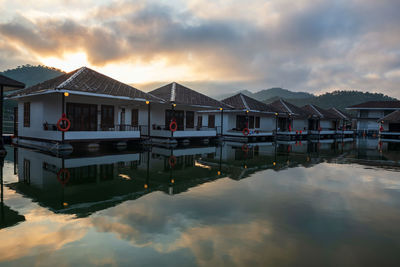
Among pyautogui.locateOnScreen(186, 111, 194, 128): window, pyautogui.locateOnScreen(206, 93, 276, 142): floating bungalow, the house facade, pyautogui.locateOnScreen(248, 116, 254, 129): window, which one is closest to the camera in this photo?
pyautogui.locateOnScreen(186, 111, 194, 128): window

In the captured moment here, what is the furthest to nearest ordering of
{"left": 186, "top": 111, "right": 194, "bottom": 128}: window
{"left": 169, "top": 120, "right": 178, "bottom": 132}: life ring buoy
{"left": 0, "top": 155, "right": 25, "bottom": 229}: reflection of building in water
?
{"left": 186, "top": 111, "right": 194, "bottom": 128}: window < {"left": 169, "top": 120, "right": 178, "bottom": 132}: life ring buoy < {"left": 0, "top": 155, "right": 25, "bottom": 229}: reflection of building in water

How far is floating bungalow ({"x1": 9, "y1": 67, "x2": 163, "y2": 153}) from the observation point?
51.3 feet

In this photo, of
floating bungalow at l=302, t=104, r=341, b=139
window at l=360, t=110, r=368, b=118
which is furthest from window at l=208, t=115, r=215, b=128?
window at l=360, t=110, r=368, b=118

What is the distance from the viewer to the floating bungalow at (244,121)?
1104 inches

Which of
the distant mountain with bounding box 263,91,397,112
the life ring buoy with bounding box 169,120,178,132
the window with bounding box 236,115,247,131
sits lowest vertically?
the life ring buoy with bounding box 169,120,178,132

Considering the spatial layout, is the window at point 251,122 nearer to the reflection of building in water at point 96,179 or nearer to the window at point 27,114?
the reflection of building in water at point 96,179

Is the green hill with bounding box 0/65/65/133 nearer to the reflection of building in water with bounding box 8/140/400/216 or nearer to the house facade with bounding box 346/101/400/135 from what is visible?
the house facade with bounding box 346/101/400/135

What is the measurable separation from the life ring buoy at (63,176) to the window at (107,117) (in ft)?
30.5

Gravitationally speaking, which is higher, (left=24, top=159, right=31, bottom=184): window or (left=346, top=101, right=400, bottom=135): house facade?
(left=346, top=101, right=400, bottom=135): house facade

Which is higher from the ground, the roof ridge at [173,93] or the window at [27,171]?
the roof ridge at [173,93]

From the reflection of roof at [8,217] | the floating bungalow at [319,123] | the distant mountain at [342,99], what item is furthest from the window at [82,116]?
the distant mountain at [342,99]

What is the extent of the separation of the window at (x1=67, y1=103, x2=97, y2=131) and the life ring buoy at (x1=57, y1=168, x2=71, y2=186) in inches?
327

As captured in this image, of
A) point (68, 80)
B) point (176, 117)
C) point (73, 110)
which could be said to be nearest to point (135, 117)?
point (176, 117)

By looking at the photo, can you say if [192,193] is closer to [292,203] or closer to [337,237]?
[292,203]
